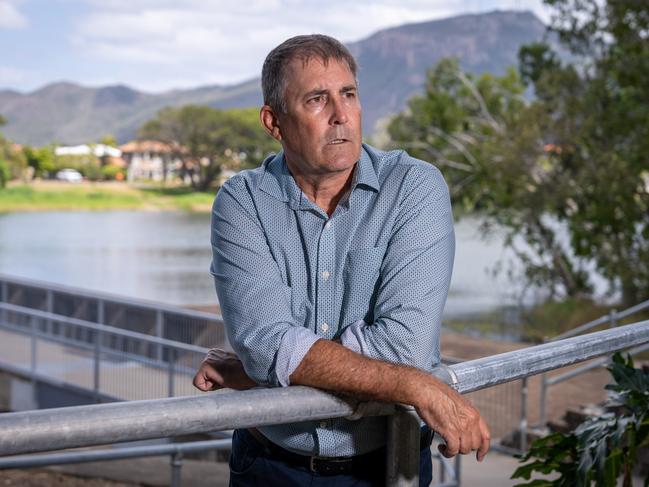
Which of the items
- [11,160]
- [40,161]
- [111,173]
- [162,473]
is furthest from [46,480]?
[111,173]

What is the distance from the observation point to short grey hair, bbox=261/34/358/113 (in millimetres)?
1956

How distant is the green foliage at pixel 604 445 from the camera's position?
2277mm

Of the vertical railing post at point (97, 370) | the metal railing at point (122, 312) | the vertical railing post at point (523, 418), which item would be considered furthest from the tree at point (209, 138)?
the vertical railing post at point (523, 418)

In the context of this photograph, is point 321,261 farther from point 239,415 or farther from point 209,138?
point 209,138

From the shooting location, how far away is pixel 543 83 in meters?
23.8

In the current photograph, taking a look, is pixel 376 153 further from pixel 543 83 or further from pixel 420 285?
pixel 543 83

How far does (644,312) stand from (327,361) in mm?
20162

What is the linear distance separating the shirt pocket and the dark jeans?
259 mm

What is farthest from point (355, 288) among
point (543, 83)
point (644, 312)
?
point (543, 83)

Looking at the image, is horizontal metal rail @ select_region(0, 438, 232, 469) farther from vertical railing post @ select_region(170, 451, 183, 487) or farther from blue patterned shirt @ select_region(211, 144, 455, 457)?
blue patterned shirt @ select_region(211, 144, 455, 457)

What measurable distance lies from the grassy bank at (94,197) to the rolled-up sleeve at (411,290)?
90710mm

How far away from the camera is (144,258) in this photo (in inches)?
2452

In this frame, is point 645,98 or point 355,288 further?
point 645,98

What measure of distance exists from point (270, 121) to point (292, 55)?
0.17m
